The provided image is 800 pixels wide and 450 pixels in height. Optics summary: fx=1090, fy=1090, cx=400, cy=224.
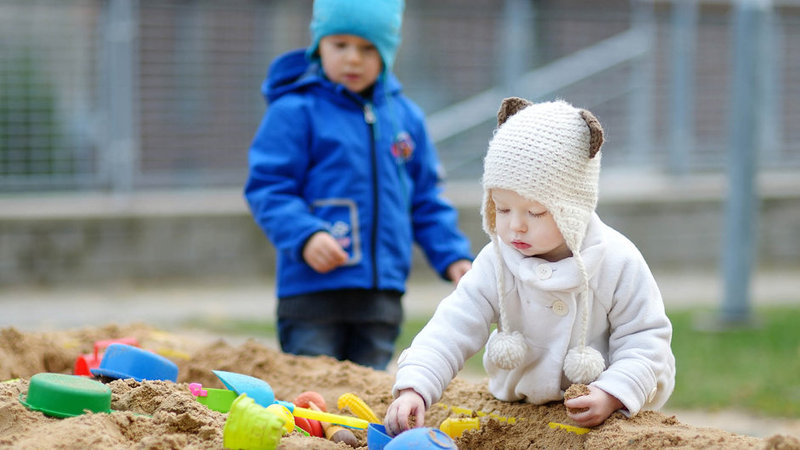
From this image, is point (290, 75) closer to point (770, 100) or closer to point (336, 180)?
point (336, 180)

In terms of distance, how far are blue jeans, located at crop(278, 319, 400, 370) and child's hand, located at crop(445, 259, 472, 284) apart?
0.95ft

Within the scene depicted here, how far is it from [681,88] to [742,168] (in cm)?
305

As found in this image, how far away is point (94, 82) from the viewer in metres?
8.68

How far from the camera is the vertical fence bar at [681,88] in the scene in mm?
10234

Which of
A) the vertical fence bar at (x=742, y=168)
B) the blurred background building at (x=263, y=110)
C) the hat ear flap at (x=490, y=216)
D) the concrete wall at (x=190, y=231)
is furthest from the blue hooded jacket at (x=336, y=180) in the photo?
the concrete wall at (x=190, y=231)

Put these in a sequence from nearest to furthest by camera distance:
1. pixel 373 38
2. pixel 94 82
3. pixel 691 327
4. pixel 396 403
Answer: pixel 396 403
pixel 373 38
pixel 691 327
pixel 94 82

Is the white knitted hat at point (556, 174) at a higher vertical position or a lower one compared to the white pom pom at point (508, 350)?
higher

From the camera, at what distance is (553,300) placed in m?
2.65

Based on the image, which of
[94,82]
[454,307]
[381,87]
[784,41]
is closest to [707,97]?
[784,41]

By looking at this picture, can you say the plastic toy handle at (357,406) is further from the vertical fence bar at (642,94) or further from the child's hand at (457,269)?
the vertical fence bar at (642,94)

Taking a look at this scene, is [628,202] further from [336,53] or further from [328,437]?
[328,437]

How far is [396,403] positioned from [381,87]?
1.74m

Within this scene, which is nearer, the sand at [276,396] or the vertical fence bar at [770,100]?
the sand at [276,396]

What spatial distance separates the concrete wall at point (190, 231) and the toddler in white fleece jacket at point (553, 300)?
20.7 feet
